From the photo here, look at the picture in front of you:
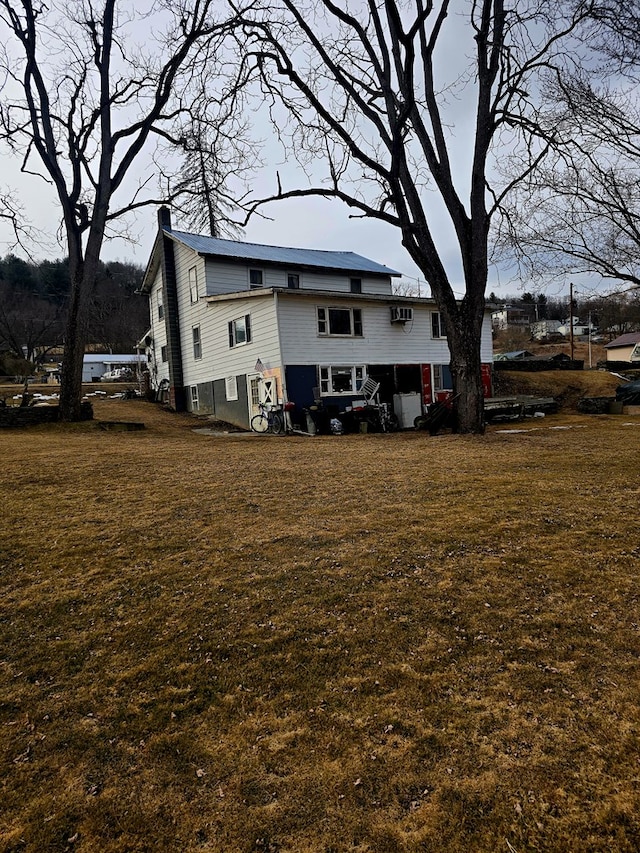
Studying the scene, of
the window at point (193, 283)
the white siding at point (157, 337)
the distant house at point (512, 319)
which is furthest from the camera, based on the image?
the distant house at point (512, 319)

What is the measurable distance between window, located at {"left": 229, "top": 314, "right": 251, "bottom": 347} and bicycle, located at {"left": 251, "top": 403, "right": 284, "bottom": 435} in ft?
8.87

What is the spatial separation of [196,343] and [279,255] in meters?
5.78

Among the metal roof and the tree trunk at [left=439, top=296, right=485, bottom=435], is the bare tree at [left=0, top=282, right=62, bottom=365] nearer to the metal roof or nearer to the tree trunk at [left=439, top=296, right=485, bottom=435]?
the metal roof

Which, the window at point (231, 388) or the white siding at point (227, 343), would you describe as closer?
the white siding at point (227, 343)

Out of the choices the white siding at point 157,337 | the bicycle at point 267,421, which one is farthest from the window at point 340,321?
the white siding at point 157,337

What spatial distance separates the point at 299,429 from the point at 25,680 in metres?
13.4

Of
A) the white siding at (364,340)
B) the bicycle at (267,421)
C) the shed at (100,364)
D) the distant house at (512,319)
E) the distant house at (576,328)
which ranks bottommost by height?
the bicycle at (267,421)

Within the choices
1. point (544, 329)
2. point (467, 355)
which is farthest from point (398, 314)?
point (544, 329)

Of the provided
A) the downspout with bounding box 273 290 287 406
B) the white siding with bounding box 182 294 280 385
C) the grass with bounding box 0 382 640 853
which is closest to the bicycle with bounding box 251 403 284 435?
the downspout with bounding box 273 290 287 406

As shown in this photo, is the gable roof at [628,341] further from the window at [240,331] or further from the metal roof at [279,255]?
the window at [240,331]

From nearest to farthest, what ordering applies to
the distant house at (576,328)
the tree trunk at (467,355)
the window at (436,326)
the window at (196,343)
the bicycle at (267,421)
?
the tree trunk at (467,355)
the bicycle at (267,421)
the window at (436,326)
the window at (196,343)
the distant house at (576,328)

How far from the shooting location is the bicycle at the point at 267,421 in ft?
51.1

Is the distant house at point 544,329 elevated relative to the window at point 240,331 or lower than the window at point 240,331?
elevated

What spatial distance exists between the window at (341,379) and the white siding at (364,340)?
0.94 ft
